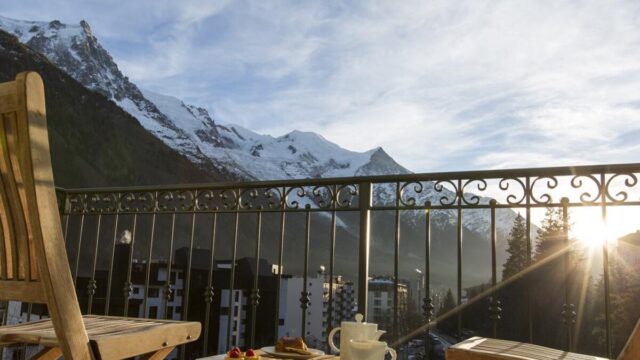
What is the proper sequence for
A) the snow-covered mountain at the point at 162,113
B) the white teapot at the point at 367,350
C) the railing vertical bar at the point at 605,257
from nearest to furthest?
the white teapot at the point at 367,350 → the railing vertical bar at the point at 605,257 → the snow-covered mountain at the point at 162,113

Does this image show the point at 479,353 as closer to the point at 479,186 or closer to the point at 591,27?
the point at 479,186

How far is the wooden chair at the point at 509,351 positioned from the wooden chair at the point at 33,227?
3.32 feet

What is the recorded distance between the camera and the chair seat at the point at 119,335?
4.84ft

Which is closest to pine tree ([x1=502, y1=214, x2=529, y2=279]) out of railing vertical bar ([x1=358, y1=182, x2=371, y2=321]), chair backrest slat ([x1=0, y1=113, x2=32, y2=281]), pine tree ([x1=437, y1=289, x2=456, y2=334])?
pine tree ([x1=437, y1=289, x2=456, y2=334])

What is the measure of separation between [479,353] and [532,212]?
131 cm

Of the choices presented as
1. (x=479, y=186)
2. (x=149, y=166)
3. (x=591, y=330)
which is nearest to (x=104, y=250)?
(x=149, y=166)

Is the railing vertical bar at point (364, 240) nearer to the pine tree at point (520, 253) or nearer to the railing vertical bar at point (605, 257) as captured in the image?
the pine tree at point (520, 253)

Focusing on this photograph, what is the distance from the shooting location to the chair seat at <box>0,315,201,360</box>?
1.48m

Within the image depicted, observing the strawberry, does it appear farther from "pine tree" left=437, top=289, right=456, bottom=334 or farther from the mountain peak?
the mountain peak

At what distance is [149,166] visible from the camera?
4728 centimetres

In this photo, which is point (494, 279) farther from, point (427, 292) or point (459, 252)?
point (427, 292)

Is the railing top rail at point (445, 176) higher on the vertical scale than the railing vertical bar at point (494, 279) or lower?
higher

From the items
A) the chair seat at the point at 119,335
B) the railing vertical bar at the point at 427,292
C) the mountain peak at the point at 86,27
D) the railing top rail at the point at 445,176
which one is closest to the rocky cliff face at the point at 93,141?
the mountain peak at the point at 86,27

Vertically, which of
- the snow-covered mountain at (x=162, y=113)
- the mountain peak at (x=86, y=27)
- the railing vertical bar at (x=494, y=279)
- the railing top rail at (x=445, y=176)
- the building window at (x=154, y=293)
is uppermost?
the mountain peak at (x=86, y=27)
